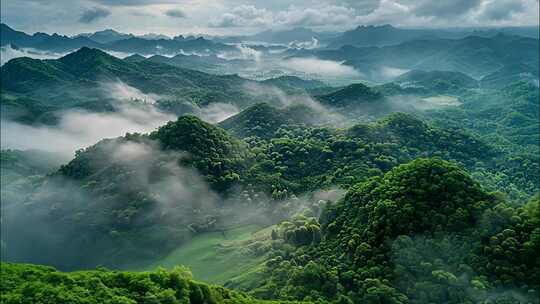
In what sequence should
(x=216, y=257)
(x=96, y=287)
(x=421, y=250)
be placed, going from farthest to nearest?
(x=216, y=257) < (x=421, y=250) < (x=96, y=287)

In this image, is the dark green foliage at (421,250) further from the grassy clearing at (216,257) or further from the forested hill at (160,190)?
the forested hill at (160,190)

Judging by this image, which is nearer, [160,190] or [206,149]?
[160,190]

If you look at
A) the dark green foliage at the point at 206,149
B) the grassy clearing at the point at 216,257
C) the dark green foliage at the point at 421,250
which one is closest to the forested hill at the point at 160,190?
the dark green foliage at the point at 206,149

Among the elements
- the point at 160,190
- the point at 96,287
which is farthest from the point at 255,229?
the point at 96,287

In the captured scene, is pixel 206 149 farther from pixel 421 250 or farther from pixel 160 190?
pixel 421 250

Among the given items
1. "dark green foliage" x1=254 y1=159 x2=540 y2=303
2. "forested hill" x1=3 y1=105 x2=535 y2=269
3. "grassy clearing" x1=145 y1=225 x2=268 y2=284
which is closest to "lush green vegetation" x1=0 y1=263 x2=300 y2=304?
"dark green foliage" x1=254 y1=159 x2=540 y2=303

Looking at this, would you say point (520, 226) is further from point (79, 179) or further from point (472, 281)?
point (79, 179)

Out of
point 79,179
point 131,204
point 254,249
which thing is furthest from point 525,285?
point 79,179

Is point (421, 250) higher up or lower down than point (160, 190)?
higher up

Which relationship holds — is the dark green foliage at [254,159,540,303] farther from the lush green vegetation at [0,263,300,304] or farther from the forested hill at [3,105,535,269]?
the forested hill at [3,105,535,269]
